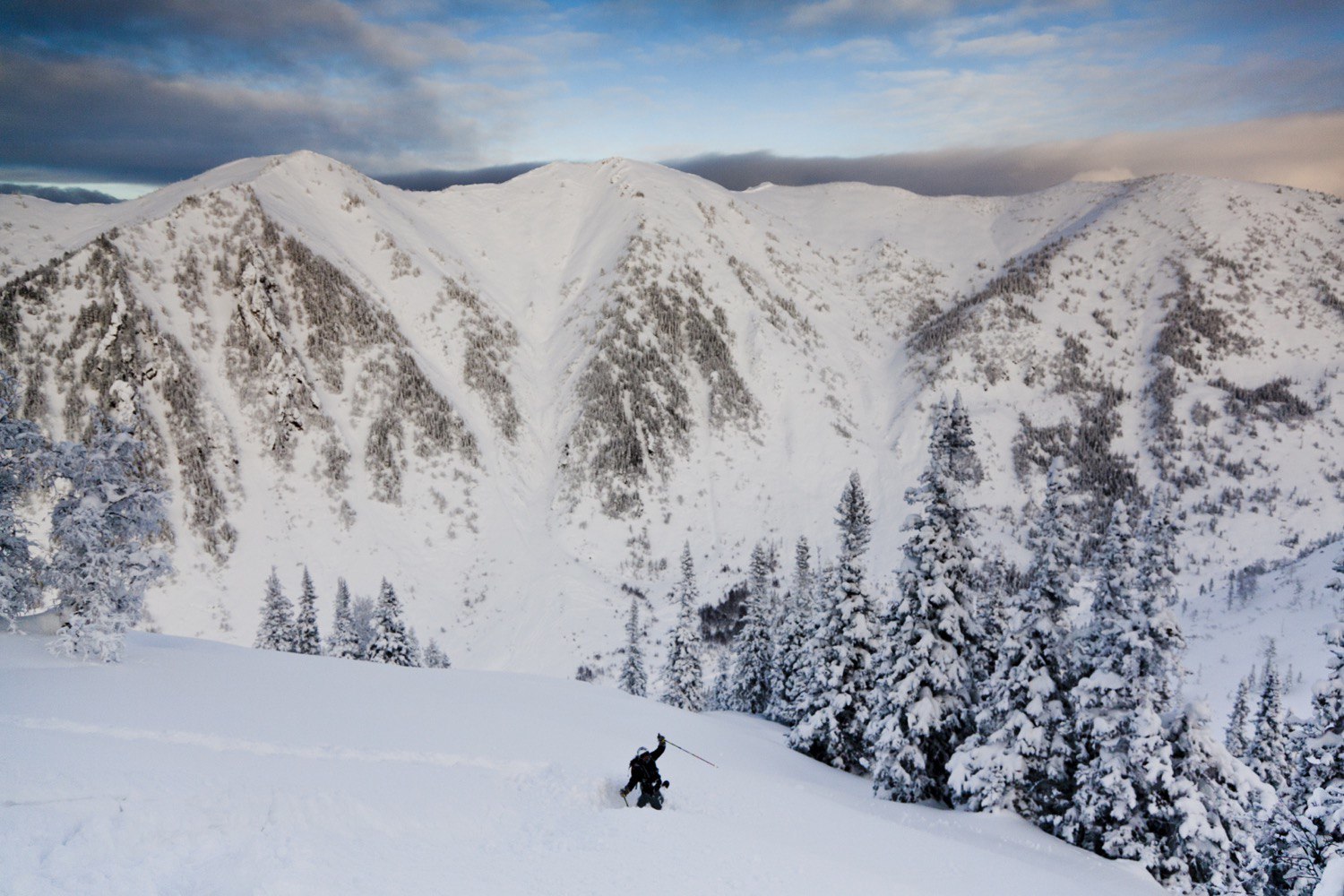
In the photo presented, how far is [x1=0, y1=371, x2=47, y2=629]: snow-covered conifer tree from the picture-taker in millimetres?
20281

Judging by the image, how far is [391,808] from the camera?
447 inches

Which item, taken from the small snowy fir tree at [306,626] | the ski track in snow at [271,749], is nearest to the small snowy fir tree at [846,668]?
the ski track in snow at [271,749]

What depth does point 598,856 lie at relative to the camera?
10.2 meters

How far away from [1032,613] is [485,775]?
15.5 metres

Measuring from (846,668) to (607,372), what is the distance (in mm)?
81317

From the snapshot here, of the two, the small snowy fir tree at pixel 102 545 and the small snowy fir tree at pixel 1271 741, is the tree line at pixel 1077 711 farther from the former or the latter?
the small snowy fir tree at pixel 102 545

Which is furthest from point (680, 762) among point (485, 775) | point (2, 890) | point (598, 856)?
point (2, 890)

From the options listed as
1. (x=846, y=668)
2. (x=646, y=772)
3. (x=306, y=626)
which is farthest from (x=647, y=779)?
(x=306, y=626)

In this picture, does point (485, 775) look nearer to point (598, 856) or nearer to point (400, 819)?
point (400, 819)

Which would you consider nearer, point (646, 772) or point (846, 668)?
point (646, 772)

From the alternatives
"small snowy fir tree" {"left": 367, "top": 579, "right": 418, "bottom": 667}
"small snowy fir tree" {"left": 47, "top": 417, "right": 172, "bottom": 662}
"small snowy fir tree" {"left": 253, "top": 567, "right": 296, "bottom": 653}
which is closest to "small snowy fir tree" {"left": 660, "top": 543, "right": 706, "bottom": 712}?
"small snowy fir tree" {"left": 367, "top": 579, "right": 418, "bottom": 667}

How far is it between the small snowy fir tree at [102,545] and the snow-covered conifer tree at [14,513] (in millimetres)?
942

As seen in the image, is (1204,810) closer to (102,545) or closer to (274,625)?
(102,545)

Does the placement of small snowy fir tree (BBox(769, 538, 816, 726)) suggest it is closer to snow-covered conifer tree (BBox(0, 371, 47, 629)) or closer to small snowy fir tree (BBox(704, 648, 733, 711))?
small snowy fir tree (BBox(704, 648, 733, 711))
